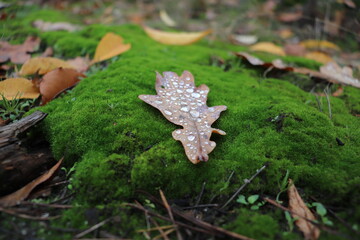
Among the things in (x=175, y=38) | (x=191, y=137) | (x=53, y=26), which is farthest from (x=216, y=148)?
(x=53, y=26)

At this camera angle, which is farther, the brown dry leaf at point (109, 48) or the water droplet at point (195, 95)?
the brown dry leaf at point (109, 48)

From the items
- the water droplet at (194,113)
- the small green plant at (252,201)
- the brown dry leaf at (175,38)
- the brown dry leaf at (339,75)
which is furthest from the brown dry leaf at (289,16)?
the small green plant at (252,201)

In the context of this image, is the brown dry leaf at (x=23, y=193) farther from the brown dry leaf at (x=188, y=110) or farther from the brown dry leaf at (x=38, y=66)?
the brown dry leaf at (x=38, y=66)

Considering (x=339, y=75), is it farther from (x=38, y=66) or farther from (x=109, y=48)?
(x=38, y=66)

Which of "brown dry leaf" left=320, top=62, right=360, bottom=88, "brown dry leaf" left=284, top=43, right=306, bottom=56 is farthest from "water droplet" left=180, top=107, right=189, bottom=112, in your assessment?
"brown dry leaf" left=284, top=43, right=306, bottom=56

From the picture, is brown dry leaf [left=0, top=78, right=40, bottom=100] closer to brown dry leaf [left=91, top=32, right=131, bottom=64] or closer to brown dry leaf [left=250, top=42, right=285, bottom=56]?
brown dry leaf [left=91, top=32, right=131, bottom=64]

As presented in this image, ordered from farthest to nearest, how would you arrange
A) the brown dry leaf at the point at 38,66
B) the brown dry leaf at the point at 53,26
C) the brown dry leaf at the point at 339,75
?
the brown dry leaf at the point at 53,26
the brown dry leaf at the point at 339,75
the brown dry leaf at the point at 38,66

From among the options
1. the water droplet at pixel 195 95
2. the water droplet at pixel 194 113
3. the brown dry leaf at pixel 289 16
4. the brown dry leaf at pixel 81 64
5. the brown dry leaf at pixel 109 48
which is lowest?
the brown dry leaf at pixel 289 16
